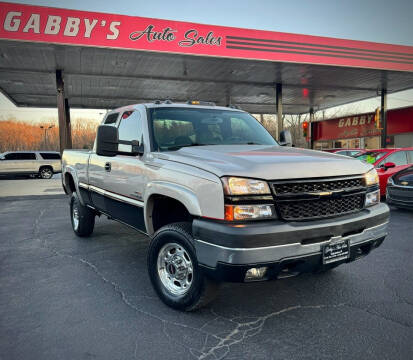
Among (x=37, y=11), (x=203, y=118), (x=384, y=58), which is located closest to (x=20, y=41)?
(x=37, y=11)

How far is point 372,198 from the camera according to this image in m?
3.45

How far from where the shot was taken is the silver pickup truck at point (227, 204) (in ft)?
8.79

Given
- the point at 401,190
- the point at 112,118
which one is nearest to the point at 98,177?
the point at 112,118

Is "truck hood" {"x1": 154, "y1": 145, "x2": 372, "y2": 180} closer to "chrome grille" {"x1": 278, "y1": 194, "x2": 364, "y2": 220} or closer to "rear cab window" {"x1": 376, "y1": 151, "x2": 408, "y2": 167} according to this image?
"chrome grille" {"x1": 278, "y1": 194, "x2": 364, "y2": 220}

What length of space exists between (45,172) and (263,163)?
76.5 feet

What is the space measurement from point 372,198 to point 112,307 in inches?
107

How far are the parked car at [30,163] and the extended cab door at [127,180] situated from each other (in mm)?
20286

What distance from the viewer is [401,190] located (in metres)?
8.01

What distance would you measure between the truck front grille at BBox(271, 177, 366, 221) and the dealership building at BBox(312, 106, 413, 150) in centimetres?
2489

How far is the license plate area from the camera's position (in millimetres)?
2865

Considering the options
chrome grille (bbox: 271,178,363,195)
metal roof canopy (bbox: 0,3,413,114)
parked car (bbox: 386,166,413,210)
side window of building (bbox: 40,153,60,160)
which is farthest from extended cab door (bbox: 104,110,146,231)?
side window of building (bbox: 40,153,60,160)

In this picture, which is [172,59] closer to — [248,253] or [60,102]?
[60,102]

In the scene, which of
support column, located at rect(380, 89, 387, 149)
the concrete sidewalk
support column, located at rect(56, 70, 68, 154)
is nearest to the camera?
the concrete sidewalk

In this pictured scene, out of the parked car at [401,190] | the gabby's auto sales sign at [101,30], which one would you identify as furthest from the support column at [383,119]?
the parked car at [401,190]
